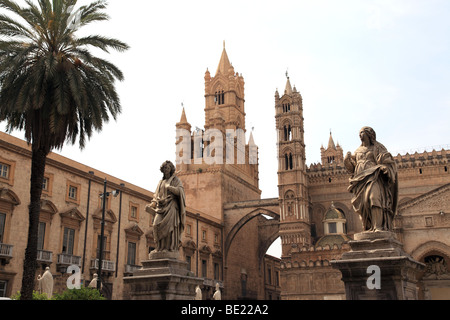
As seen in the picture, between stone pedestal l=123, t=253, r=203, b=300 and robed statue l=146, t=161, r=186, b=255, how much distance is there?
10.0 inches

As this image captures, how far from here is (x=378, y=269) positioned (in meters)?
6.89

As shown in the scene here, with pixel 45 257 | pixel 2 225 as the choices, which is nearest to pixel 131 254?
pixel 45 257

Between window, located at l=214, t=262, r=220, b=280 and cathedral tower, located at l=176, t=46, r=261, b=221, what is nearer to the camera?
window, located at l=214, t=262, r=220, b=280

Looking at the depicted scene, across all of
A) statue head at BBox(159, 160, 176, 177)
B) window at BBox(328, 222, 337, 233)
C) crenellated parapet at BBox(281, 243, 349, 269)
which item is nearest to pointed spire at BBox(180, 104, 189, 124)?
window at BBox(328, 222, 337, 233)

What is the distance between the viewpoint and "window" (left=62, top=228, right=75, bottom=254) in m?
28.5

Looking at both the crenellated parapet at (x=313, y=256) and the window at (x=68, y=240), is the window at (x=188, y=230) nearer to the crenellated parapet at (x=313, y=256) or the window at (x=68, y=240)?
the crenellated parapet at (x=313, y=256)

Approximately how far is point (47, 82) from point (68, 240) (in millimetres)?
14935

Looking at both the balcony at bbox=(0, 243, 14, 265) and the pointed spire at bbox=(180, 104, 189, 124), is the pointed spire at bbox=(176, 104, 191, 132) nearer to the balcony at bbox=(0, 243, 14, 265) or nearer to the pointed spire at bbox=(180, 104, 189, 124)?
the pointed spire at bbox=(180, 104, 189, 124)

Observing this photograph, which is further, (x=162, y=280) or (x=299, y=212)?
(x=299, y=212)

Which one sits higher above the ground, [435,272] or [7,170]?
[7,170]

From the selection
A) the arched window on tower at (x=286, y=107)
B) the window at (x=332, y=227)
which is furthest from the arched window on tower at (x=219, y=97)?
the window at (x=332, y=227)

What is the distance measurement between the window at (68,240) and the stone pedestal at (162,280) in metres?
21.5

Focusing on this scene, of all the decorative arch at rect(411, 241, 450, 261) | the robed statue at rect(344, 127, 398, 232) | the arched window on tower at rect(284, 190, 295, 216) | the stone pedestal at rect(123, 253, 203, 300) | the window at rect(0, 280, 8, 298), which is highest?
the arched window on tower at rect(284, 190, 295, 216)

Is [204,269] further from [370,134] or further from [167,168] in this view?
[370,134]
